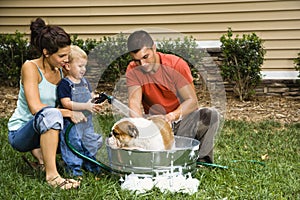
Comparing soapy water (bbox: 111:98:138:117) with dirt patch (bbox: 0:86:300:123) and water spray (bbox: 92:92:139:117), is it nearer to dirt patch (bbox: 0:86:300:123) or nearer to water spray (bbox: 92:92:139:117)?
water spray (bbox: 92:92:139:117)

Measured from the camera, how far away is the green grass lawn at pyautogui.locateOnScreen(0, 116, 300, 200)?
311 centimetres

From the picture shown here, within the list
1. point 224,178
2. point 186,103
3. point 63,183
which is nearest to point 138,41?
point 186,103

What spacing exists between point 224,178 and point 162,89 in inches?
29.5

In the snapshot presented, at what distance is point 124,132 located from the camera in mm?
2984

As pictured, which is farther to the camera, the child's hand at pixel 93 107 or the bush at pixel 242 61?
the bush at pixel 242 61

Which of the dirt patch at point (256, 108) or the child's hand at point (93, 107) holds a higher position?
the child's hand at point (93, 107)

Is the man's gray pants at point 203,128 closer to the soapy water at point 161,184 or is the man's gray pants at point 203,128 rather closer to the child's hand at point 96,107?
the soapy water at point 161,184

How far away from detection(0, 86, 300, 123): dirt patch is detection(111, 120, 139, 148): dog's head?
128 inches

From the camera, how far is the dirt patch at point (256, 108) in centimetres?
621

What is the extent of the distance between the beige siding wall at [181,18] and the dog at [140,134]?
437cm

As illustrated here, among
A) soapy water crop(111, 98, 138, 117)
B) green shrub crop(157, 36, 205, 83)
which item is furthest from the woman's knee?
green shrub crop(157, 36, 205, 83)

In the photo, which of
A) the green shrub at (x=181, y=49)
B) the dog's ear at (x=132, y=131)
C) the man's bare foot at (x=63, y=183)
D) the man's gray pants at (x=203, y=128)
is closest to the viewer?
the dog's ear at (x=132, y=131)

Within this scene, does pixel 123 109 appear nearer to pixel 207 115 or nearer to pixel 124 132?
pixel 124 132

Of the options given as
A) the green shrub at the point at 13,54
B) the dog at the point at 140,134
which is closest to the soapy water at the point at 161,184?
the dog at the point at 140,134
